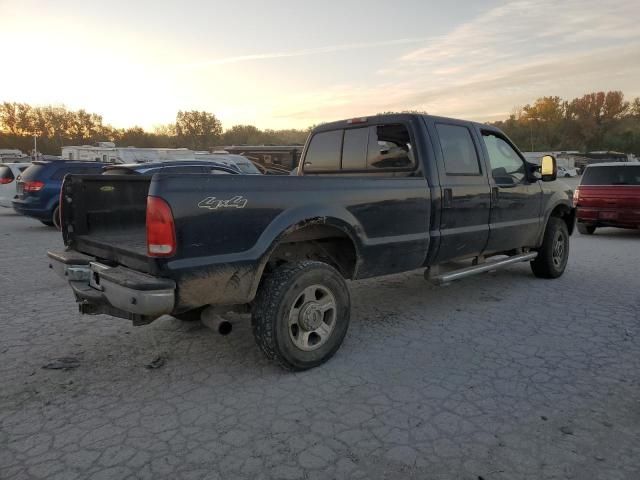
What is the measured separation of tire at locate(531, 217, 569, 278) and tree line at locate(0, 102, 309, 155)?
221 ft

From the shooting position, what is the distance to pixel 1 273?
22.8ft

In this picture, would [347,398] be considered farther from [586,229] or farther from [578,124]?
[578,124]

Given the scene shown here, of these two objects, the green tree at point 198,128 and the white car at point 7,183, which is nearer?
the white car at point 7,183

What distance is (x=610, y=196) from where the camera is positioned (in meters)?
10.5

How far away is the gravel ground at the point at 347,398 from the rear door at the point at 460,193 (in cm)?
76

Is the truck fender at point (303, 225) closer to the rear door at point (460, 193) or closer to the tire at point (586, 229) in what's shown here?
the rear door at point (460, 193)

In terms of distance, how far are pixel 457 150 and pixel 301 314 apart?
2.57 metres

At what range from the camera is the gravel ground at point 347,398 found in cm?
253

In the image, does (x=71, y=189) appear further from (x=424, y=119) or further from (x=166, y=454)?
(x=424, y=119)

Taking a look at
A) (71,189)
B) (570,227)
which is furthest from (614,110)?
(71,189)

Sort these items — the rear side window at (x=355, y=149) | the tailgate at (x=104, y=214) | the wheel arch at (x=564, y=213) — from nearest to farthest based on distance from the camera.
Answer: the tailgate at (x=104, y=214) < the rear side window at (x=355, y=149) < the wheel arch at (x=564, y=213)

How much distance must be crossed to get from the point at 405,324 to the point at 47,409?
3.11 meters

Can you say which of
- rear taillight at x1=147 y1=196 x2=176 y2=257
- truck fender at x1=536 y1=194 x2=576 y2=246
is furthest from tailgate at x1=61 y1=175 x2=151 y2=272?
truck fender at x1=536 y1=194 x2=576 y2=246

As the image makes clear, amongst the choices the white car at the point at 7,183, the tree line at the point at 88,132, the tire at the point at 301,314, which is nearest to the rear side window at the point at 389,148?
the tire at the point at 301,314
